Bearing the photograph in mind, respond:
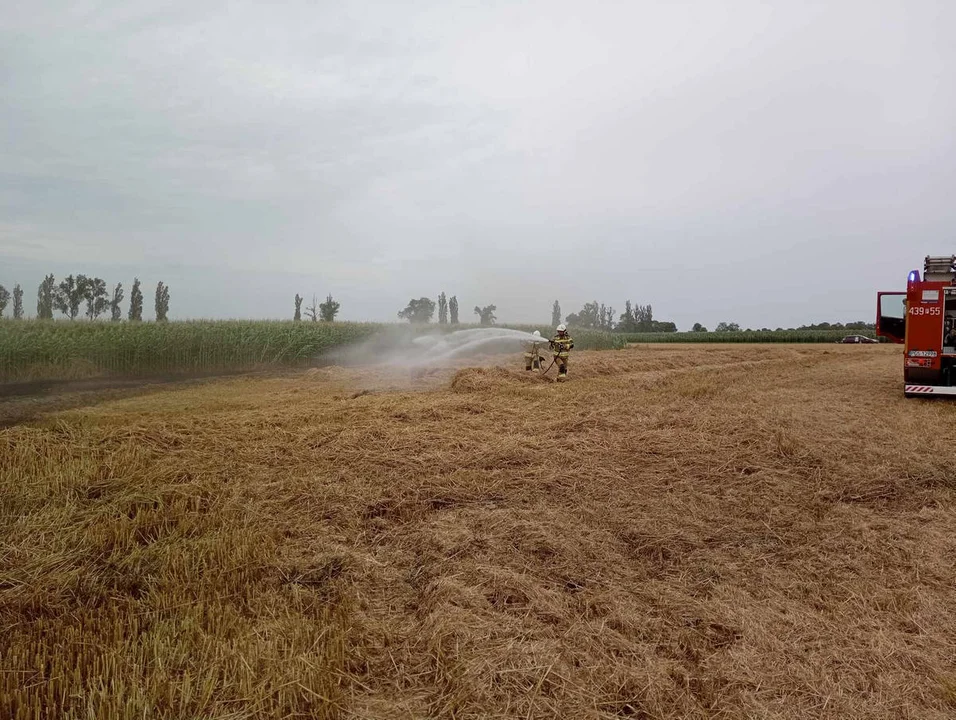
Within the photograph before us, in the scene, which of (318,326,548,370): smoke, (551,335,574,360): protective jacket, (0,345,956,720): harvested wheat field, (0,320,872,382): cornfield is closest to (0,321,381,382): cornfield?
(0,320,872,382): cornfield

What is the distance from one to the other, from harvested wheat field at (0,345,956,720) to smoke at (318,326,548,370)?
14.1 meters

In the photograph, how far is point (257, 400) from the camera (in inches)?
394

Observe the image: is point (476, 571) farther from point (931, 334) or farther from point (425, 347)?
point (425, 347)

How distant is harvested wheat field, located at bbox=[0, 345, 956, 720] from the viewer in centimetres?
232

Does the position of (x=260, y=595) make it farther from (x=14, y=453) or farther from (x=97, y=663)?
(x=14, y=453)

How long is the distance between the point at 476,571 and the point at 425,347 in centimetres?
2246

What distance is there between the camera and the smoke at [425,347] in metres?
21.6

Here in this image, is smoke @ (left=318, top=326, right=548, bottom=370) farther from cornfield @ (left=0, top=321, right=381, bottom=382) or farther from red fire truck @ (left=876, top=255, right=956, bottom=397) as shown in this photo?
red fire truck @ (left=876, top=255, right=956, bottom=397)

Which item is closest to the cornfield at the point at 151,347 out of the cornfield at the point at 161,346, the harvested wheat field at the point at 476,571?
the cornfield at the point at 161,346

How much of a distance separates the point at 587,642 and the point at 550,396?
24.0 feet

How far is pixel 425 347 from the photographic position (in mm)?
25594

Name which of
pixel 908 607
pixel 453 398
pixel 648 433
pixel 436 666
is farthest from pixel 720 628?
pixel 453 398

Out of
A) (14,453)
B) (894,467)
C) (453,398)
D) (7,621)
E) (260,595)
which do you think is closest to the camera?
(7,621)

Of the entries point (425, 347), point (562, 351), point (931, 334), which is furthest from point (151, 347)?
point (931, 334)
